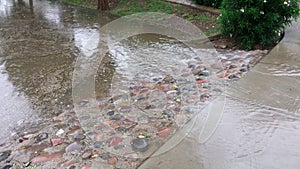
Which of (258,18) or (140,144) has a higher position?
(258,18)

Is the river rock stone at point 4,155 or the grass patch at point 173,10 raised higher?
the grass patch at point 173,10

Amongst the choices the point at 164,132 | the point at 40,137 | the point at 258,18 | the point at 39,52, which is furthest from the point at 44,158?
the point at 258,18

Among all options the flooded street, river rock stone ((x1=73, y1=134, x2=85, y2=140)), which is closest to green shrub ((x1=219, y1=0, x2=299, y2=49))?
the flooded street

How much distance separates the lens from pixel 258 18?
4.20 m

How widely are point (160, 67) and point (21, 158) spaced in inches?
79.5

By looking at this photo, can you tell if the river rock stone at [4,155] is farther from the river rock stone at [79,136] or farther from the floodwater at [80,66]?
the river rock stone at [79,136]

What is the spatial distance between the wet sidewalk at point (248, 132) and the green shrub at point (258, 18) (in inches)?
38.6

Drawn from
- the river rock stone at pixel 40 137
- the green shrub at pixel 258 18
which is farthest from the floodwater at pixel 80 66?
the green shrub at pixel 258 18

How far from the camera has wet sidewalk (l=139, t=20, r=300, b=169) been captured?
85.6 inches

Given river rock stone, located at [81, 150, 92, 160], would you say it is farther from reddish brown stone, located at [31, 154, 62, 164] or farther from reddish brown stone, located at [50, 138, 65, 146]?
reddish brown stone, located at [50, 138, 65, 146]

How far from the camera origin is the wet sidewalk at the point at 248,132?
2.17 metres

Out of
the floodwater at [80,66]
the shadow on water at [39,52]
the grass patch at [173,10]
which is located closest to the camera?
the floodwater at [80,66]

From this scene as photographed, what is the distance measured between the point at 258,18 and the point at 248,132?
7.38 feet

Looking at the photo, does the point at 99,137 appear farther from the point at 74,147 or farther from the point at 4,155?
the point at 4,155
